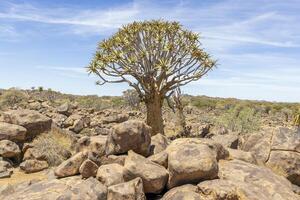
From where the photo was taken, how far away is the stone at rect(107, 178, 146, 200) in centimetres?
834

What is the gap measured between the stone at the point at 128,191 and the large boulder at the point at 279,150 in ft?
14.0

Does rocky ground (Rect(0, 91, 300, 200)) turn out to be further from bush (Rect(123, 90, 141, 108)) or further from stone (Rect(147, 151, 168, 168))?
bush (Rect(123, 90, 141, 108))

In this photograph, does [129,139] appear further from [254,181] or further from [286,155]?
[286,155]

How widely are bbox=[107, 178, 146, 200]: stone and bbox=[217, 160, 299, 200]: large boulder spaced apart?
1.70 meters

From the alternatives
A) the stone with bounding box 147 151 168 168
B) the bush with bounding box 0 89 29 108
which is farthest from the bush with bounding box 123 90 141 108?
the stone with bounding box 147 151 168 168

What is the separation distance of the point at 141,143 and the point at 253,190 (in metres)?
2.76

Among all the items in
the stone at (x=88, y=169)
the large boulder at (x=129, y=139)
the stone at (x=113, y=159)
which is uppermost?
the large boulder at (x=129, y=139)

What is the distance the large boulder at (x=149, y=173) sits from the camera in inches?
348

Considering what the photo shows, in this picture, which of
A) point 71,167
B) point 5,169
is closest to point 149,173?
point 71,167

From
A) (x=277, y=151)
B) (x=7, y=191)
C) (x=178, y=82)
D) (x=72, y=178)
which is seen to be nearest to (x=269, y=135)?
(x=277, y=151)

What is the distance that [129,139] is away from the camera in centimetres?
1029

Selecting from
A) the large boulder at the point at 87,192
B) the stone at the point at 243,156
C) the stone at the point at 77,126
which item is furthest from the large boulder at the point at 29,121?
the large boulder at the point at 87,192

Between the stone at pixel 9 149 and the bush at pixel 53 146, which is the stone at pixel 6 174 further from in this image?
the bush at pixel 53 146

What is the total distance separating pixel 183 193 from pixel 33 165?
8743 mm
